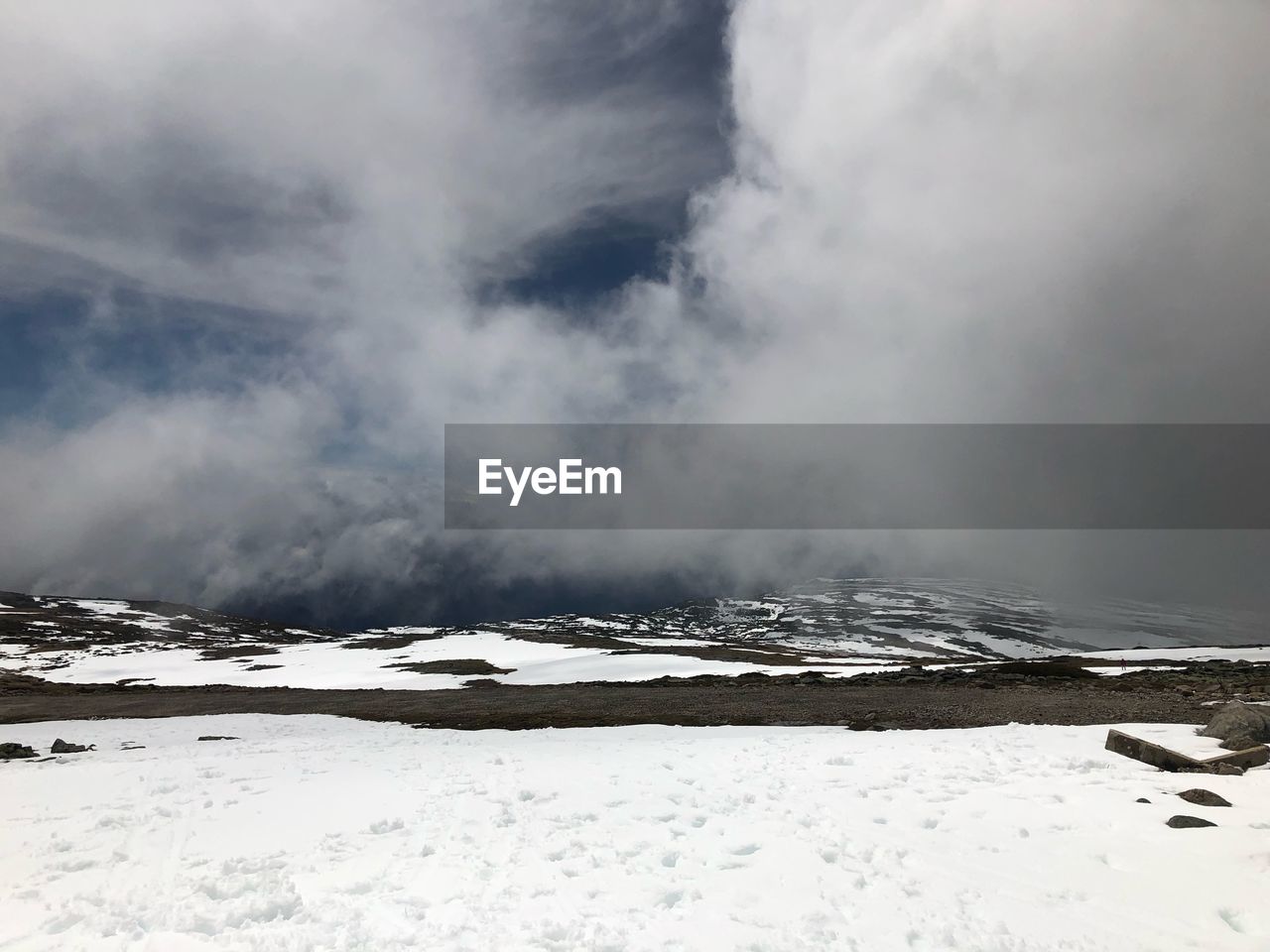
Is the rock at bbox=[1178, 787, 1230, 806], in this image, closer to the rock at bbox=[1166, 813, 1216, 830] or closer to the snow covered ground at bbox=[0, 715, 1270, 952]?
the snow covered ground at bbox=[0, 715, 1270, 952]

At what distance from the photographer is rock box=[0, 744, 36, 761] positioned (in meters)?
22.0

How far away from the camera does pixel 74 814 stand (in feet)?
44.3

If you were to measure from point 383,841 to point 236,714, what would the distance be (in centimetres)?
3144

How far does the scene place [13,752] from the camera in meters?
22.6

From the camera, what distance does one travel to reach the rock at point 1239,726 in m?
15.1

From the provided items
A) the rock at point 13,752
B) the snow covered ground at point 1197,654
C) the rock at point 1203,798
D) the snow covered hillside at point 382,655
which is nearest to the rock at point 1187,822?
the rock at point 1203,798

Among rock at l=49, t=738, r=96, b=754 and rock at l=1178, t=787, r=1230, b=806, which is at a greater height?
rock at l=1178, t=787, r=1230, b=806

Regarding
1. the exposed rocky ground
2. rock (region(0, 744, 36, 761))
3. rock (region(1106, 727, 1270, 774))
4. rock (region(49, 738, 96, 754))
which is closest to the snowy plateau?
rock (region(1106, 727, 1270, 774))

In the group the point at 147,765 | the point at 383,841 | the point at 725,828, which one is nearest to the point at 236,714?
the point at 147,765

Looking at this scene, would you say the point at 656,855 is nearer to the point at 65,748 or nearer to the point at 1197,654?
the point at 65,748

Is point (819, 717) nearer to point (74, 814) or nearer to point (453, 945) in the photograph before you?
point (453, 945)

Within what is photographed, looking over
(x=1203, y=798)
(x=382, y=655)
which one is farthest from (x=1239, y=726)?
(x=382, y=655)

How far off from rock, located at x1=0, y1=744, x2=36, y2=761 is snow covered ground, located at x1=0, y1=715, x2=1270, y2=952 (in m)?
7.19

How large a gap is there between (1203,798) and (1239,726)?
23.2 feet
